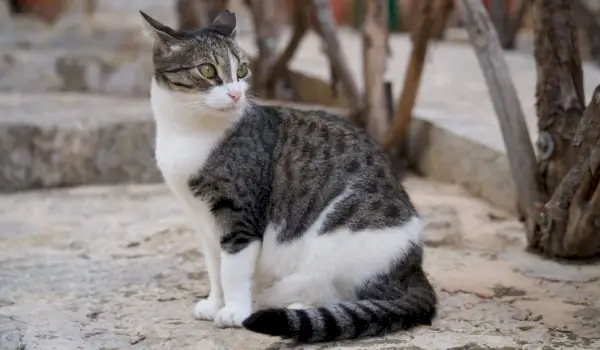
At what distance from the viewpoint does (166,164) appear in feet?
7.09

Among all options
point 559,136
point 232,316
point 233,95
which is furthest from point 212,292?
point 559,136

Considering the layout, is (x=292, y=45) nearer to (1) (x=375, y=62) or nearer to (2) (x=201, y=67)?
(1) (x=375, y=62)

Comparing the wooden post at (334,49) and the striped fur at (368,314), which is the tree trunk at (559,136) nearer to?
the striped fur at (368,314)

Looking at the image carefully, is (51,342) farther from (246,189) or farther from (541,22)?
(541,22)

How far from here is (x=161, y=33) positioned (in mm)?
2160

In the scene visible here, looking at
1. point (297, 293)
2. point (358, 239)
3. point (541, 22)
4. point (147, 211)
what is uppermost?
point (541, 22)

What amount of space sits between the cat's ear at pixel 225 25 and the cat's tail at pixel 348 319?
0.77 metres

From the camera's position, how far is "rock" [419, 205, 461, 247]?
9.96 feet

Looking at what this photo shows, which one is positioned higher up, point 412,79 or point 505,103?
point 505,103

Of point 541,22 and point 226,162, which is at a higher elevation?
point 541,22

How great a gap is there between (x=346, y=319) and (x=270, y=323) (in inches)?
8.8

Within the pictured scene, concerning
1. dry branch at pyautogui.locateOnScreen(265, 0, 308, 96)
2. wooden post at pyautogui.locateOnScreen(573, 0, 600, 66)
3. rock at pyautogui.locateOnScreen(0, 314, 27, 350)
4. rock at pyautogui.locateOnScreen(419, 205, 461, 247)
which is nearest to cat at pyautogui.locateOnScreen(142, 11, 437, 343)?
rock at pyautogui.locateOnScreen(0, 314, 27, 350)

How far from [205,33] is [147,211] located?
60.5 inches

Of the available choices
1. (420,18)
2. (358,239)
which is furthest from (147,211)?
(358,239)
